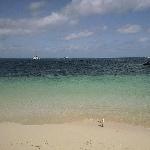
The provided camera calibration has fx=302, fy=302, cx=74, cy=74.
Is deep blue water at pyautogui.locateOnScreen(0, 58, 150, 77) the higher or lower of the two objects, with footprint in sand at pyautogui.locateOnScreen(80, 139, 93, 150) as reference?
higher

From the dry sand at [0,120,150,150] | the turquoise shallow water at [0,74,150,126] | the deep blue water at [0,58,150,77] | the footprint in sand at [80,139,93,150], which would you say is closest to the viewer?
the footprint in sand at [80,139,93,150]

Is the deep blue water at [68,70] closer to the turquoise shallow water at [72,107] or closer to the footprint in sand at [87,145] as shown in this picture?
the turquoise shallow water at [72,107]

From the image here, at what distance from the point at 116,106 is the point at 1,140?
29.4 ft

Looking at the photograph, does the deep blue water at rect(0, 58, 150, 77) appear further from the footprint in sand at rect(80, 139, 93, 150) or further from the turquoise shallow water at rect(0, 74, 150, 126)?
the footprint in sand at rect(80, 139, 93, 150)

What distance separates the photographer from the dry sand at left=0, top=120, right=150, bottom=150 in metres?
10.1

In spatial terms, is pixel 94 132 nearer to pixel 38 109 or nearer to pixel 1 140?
pixel 1 140

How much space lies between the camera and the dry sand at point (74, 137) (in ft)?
33.0

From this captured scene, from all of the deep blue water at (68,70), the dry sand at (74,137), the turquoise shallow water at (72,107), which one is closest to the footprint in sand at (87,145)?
the dry sand at (74,137)

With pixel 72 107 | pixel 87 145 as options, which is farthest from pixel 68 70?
pixel 87 145

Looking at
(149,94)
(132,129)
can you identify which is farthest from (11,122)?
(149,94)

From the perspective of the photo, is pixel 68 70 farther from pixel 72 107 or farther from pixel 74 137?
pixel 74 137

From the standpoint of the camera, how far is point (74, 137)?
37.0 ft

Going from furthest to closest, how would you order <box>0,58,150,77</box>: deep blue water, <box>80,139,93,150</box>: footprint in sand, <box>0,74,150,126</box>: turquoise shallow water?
<box>0,58,150,77</box>: deep blue water, <box>0,74,150,126</box>: turquoise shallow water, <box>80,139,93,150</box>: footprint in sand

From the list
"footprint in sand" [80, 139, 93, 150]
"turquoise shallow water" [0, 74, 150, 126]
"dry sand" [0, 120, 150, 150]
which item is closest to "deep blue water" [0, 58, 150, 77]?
"turquoise shallow water" [0, 74, 150, 126]
